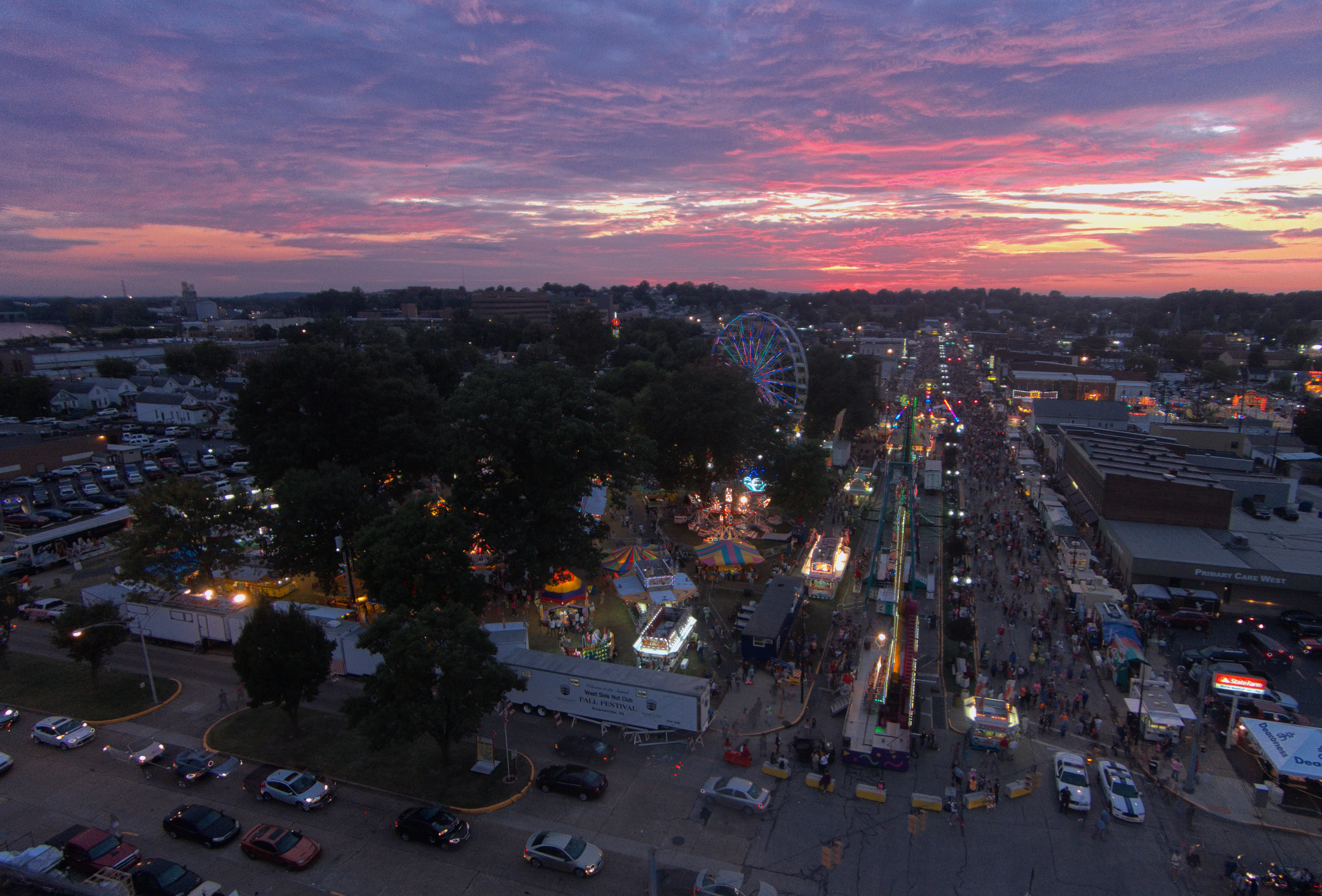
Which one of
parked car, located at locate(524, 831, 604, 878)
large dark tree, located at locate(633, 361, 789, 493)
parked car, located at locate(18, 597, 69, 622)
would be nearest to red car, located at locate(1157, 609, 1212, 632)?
large dark tree, located at locate(633, 361, 789, 493)

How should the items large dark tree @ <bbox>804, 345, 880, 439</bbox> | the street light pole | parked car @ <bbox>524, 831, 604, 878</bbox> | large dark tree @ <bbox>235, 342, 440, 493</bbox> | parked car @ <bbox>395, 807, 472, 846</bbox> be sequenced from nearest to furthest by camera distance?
parked car @ <bbox>524, 831, 604, 878</bbox>, parked car @ <bbox>395, 807, 472, 846</bbox>, the street light pole, large dark tree @ <bbox>235, 342, 440, 493</bbox>, large dark tree @ <bbox>804, 345, 880, 439</bbox>

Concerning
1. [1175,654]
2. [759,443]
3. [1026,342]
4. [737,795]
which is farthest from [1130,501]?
[1026,342]

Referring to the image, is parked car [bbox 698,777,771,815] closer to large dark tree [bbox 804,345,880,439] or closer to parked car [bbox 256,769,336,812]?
parked car [bbox 256,769,336,812]

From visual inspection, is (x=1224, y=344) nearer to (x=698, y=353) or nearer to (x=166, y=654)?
Answer: (x=698, y=353)

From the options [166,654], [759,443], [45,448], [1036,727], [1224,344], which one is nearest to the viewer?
[1036,727]

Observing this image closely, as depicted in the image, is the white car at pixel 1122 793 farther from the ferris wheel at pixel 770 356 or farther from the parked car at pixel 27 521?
the parked car at pixel 27 521

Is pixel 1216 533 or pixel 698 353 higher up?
pixel 698 353

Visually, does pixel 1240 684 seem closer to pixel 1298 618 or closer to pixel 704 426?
pixel 1298 618
